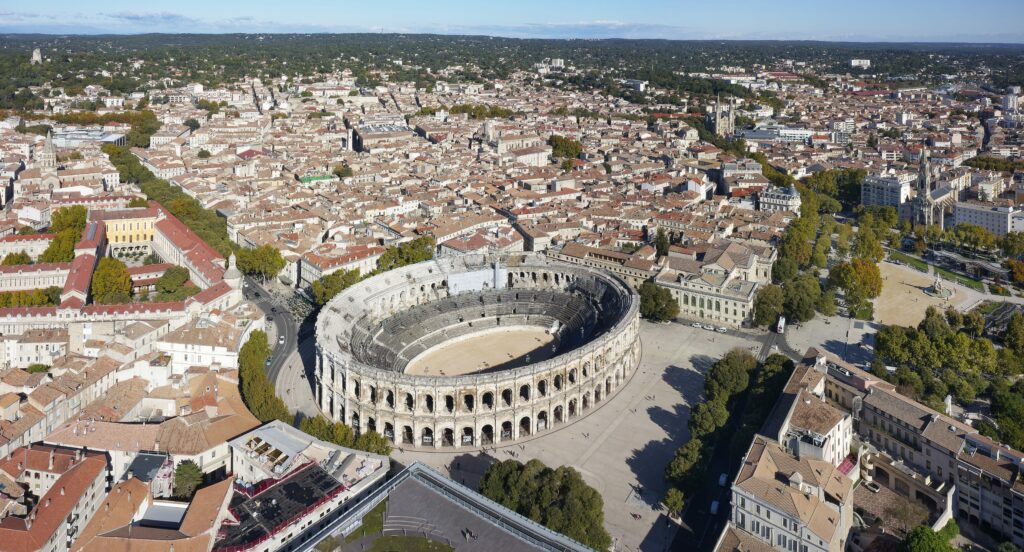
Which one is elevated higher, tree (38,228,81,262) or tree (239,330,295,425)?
tree (38,228,81,262)

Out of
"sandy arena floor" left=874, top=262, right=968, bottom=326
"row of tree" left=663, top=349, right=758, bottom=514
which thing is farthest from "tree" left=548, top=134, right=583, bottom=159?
"row of tree" left=663, top=349, right=758, bottom=514

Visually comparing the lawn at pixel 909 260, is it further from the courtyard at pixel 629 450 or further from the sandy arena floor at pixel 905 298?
the courtyard at pixel 629 450

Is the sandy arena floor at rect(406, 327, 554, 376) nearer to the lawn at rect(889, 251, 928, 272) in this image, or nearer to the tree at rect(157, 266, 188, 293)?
the tree at rect(157, 266, 188, 293)

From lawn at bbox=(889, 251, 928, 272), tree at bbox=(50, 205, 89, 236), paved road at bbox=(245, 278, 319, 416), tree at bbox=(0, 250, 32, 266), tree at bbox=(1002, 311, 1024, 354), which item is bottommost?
paved road at bbox=(245, 278, 319, 416)

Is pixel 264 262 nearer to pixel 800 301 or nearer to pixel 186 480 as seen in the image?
pixel 186 480

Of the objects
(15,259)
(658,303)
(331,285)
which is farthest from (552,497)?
(15,259)

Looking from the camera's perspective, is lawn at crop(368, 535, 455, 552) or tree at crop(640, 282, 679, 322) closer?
lawn at crop(368, 535, 455, 552)

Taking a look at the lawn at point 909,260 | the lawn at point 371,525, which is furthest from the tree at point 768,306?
the lawn at point 371,525

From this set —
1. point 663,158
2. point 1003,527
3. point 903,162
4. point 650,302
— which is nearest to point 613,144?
point 663,158
